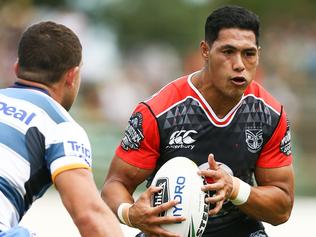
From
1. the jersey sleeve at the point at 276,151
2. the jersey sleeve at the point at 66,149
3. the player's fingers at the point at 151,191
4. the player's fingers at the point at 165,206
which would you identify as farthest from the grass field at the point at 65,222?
the jersey sleeve at the point at 66,149

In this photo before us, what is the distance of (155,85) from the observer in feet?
59.8

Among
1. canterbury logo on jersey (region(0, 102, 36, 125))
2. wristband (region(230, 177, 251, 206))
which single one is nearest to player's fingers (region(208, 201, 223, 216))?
wristband (region(230, 177, 251, 206))

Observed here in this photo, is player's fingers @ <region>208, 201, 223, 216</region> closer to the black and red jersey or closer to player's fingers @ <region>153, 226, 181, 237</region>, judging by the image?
player's fingers @ <region>153, 226, 181, 237</region>

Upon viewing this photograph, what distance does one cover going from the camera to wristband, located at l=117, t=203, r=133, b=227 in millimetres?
6863

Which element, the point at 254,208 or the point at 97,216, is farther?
the point at 254,208

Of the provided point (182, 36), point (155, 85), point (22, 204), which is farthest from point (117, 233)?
point (182, 36)

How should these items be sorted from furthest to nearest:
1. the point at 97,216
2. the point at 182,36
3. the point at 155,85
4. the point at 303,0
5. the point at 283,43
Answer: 1. the point at 303,0
2. the point at 182,36
3. the point at 283,43
4. the point at 155,85
5. the point at 97,216

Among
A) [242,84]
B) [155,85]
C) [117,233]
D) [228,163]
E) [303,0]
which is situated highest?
[303,0]

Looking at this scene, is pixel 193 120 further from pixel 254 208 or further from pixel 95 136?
pixel 95 136

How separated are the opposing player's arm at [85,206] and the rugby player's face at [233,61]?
6.17 ft

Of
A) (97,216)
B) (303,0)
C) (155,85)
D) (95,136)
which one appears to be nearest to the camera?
(97,216)

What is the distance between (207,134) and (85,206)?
2027 mm

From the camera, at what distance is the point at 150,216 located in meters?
6.50

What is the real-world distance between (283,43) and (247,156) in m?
13.4
